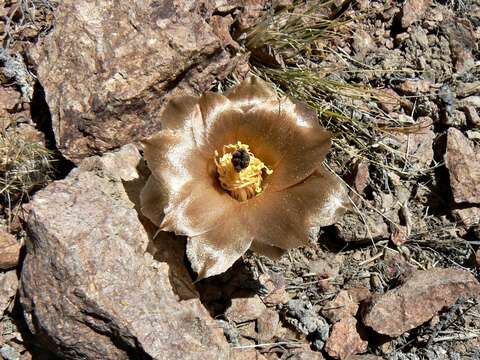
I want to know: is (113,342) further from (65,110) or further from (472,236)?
(472,236)

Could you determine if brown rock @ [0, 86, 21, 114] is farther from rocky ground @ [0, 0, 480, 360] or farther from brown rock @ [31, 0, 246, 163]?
brown rock @ [31, 0, 246, 163]

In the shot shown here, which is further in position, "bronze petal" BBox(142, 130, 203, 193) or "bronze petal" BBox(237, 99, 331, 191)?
"bronze petal" BBox(237, 99, 331, 191)

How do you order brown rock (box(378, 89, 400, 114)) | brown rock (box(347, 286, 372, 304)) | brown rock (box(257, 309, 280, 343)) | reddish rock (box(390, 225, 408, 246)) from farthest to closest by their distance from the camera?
1. brown rock (box(378, 89, 400, 114))
2. reddish rock (box(390, 225, 408, 246))
3. brown rock (box(347, 286, 372, 304))
4. brown rock (box(257, 309, 280, 343))

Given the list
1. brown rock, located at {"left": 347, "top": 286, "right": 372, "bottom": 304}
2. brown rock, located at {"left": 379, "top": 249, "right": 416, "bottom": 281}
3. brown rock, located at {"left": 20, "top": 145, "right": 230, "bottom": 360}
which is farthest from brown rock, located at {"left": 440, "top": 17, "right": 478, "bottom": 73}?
brown rock, located at {"left": 20, "top": 145, "right": 230, "bottom": 360}

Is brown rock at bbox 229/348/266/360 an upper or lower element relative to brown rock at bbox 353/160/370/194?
lower

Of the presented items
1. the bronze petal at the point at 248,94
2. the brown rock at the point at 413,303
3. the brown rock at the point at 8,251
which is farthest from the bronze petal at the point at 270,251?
the brown rock at the point at 8,251

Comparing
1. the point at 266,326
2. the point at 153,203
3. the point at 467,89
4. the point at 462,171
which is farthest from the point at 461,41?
the point at 153,203

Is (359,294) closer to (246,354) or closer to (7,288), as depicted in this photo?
(246,354)

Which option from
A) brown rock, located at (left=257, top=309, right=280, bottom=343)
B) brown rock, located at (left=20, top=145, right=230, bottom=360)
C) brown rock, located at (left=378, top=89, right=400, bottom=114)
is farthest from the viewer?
brown rock, located at (left=378, top=89, right=400, bottom=114)
